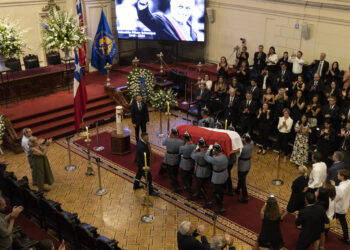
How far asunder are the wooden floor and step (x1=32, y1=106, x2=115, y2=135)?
903mm

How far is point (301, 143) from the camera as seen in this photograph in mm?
9898

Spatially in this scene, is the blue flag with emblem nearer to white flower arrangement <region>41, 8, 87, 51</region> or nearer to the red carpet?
white flower arrangement <region>41, 8, 87, 51</region>

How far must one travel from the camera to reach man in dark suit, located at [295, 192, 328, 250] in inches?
243

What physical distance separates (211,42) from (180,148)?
885 cm

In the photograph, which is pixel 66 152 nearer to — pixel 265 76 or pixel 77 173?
pixel 77 173

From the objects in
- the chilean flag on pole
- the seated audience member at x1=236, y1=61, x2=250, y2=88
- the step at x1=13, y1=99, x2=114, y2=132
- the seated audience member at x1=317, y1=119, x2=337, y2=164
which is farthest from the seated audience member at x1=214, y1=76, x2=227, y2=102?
the chilean flag on pole

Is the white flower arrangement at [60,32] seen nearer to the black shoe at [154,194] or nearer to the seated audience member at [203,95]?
the seated audience member at [203,95]

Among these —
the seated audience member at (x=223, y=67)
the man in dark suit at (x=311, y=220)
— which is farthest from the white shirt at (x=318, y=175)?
the seated audience member at (x=223, y=67)

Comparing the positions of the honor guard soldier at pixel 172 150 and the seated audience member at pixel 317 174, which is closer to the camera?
the seated audience member at pixel 317 174

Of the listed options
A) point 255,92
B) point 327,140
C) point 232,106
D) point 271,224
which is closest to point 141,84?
point 232,106

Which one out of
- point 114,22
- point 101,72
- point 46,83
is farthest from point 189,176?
point 114,22

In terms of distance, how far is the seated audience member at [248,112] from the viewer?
36.1 ft

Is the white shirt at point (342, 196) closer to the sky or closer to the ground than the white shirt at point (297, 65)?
closer to the ground

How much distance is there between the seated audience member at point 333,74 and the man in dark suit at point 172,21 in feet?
18.9
